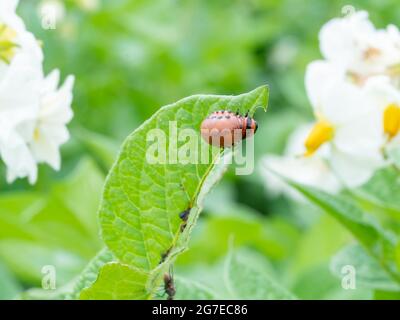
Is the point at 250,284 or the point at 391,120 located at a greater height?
the point at 391,120

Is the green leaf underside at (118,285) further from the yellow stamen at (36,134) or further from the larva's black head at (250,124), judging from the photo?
the yellow stamen at (36,134)

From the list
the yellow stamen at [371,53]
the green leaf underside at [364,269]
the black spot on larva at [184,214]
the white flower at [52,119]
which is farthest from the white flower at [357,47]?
the black spot on larva at [184,214]

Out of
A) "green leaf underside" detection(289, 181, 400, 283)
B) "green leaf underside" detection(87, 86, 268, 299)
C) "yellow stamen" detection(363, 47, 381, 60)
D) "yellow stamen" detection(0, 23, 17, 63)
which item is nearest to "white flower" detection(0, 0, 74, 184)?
"yellow stamen" detection(0, 23, 17, 63)

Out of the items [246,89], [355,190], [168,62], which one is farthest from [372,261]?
[246,89]

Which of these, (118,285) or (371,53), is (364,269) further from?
(118,285)

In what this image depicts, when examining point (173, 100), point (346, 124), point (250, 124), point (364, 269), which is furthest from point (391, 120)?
point (173, 100)

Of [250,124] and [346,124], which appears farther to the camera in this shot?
[346,124]

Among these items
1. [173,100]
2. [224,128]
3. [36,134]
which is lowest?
[224,128]
